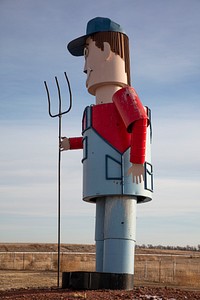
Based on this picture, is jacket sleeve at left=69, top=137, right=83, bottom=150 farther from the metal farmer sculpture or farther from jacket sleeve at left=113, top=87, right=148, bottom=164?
jacket sleeve at left=113, top=87, right=148, bottom=164

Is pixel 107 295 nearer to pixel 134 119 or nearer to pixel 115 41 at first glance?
pixel 134 119

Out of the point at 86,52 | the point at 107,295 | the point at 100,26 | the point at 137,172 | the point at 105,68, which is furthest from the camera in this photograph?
the point at 86,52

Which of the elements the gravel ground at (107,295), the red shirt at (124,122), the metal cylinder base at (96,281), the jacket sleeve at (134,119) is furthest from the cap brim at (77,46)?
the gravel ground at (107,295)

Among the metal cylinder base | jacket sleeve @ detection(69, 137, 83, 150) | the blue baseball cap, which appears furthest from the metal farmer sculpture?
jacket sleeve @ detection(69, 137, 83, 150)

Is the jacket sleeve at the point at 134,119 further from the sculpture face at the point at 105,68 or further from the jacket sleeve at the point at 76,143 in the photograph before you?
the jacket sleeve at the point at 76,143

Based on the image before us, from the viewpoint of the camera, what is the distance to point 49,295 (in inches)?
265

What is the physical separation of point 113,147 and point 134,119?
0.80 meters

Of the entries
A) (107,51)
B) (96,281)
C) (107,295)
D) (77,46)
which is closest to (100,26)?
(107,51)

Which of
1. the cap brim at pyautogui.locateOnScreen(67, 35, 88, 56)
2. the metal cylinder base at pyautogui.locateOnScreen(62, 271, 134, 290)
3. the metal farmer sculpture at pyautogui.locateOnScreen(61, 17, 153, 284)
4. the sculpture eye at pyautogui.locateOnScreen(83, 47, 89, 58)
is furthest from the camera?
the cap brim at pyautogui.locateOnScreen(67, 35, 88, 56)

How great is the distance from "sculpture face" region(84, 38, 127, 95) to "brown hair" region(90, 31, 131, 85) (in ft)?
0.22

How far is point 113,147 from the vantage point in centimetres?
816

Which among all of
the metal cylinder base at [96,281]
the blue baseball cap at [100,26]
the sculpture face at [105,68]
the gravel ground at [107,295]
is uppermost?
the blue baseball cap at [100,26]

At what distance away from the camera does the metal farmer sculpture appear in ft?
25.4

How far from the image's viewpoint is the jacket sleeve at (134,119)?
7.48 metres
